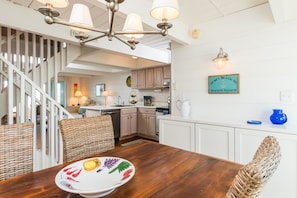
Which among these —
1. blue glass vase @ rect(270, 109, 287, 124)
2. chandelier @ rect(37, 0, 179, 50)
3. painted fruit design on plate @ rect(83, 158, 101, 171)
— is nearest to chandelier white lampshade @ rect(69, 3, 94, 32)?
chandelier @ rect(37, 0, 179, 50)

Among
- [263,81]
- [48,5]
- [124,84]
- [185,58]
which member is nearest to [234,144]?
[263,81]

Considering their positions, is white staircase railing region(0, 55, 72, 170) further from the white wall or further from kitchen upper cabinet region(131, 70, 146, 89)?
kitchen upper cabinet region(131, 70, 146, 89)

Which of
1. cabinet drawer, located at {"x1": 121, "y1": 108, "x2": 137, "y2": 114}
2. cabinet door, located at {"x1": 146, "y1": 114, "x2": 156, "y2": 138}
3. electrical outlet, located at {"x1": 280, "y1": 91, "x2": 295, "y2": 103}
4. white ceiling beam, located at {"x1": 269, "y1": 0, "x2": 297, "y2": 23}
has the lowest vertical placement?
cabinet door, located at {"x1": 146, "y1": 114, "x2": 156, "y2": 138}

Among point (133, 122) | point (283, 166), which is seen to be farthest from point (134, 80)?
point (283, 166)

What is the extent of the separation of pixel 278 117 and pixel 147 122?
3.30 m

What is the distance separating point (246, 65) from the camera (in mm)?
2234

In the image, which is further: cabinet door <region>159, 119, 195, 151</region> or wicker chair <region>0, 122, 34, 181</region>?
cabinet door <region>159, 119, 195, 151</region>

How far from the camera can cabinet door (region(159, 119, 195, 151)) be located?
245 centimetres

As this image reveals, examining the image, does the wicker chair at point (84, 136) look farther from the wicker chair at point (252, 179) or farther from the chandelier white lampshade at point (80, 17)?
the wicker chair at point (252, 179)

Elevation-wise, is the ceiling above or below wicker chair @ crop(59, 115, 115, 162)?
above

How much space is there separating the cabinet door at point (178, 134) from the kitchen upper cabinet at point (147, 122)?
6.00ft

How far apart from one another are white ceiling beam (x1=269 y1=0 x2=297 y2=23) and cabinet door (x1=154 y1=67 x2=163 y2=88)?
10.4ft

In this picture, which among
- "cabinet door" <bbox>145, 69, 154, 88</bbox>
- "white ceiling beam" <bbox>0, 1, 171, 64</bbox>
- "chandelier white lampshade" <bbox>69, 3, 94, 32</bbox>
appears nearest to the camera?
"chandelier white lampshade" <bbox>69, 3, 94, 32</bbox>

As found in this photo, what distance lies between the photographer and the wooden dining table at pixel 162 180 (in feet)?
2.69
